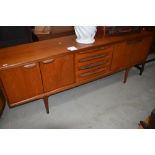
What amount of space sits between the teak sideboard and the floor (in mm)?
336

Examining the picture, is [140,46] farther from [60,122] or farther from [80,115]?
[60,122]

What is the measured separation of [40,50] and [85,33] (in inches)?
19.7

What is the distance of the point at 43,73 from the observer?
4.81ft

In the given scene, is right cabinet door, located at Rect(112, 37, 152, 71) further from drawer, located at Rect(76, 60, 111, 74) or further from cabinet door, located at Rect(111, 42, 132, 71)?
drawer, located at Rect(76, 60, 111, 74)

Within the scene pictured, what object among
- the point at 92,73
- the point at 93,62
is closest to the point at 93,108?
the point at 92,73

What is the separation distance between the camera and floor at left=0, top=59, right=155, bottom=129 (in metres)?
1.74

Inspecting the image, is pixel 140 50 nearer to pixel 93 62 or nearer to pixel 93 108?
pixel 93 62

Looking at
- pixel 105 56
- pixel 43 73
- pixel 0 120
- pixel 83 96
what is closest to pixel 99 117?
pixel 83 96

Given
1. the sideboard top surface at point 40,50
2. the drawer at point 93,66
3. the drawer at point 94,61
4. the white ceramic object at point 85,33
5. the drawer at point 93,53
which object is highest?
the white ceramic object at point 85,33

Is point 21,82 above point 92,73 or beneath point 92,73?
above

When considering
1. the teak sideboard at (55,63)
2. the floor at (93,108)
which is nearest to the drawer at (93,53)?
the teak sideboard at (55,63)

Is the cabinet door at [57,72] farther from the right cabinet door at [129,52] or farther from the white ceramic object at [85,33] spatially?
the right cabinet door at [129,52]

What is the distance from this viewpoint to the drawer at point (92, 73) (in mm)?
1746

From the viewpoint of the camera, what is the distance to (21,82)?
4.59 ft
